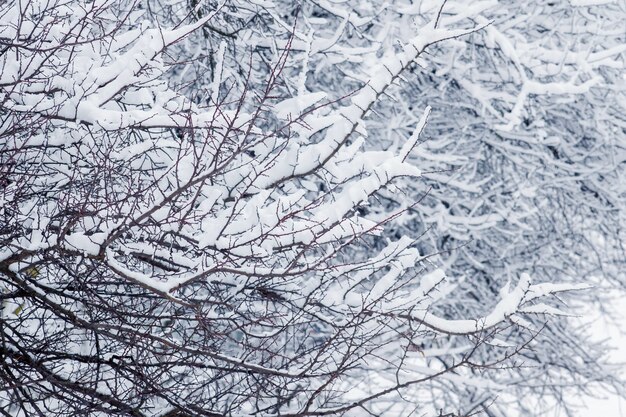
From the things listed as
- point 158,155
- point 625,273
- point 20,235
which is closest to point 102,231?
point 20,235

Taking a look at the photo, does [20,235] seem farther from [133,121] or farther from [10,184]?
[133,121]

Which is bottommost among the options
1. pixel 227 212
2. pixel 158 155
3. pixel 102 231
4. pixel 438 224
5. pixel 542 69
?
pixel 102 231

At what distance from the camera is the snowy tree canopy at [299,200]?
12.3 feet

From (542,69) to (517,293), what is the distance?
3.49 m

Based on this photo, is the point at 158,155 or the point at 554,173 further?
the point at 554,173

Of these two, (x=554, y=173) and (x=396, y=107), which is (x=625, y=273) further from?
(x=396, y=107)

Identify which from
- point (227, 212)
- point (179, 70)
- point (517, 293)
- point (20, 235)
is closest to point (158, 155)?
point (227, 212)

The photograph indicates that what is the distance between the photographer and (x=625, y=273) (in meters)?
9.52

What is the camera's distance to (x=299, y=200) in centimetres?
418

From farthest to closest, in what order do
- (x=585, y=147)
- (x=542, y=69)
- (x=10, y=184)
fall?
1. (x=585, y=147)
2. (x=542, y=69)
3. (x=10, y=184)

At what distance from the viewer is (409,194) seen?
8.20 meters

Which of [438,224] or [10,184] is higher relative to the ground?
[438,224]

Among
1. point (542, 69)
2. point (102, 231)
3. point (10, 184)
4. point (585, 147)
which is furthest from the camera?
point (585, 147)

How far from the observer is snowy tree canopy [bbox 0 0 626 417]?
12.3 feet
